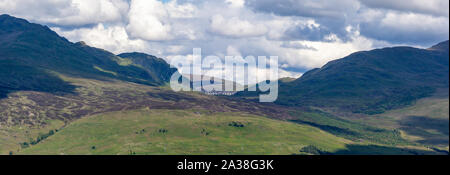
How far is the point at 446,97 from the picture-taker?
164 m
